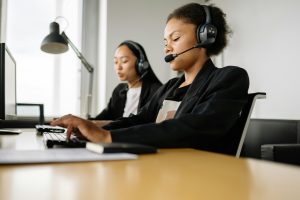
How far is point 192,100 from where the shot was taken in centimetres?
105

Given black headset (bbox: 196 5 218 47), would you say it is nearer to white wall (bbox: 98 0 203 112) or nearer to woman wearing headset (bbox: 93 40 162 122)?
woman wearing headset (bbox: 93 40 162 122)

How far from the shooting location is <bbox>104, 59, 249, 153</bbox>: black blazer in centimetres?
79

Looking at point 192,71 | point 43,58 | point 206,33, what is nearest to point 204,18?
point 206,33

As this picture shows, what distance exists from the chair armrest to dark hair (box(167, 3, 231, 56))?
56 cm

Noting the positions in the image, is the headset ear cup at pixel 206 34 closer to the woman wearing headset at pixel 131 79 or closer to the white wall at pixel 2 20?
the woman wearing headset at pixel 131 79

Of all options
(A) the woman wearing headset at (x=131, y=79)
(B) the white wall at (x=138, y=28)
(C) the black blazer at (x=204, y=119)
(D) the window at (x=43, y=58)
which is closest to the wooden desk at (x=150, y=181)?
(C) the black blazer at (x=204, y=119)

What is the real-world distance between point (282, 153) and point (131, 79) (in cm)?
107

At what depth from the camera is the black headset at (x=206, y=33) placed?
3.94 feet

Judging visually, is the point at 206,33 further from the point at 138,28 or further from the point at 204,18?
the point at 138,28

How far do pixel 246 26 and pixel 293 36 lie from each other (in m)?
0.55

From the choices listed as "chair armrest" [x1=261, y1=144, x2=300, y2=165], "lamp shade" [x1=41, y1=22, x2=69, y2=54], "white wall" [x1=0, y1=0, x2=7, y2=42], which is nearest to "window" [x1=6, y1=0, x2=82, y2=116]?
"white wall" [x1=0, y1=0, x2=7, y2=42]

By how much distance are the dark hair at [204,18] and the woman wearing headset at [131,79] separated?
2.71 feet

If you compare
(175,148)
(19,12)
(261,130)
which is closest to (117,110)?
(261,130)

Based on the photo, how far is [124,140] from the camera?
2.54ft
